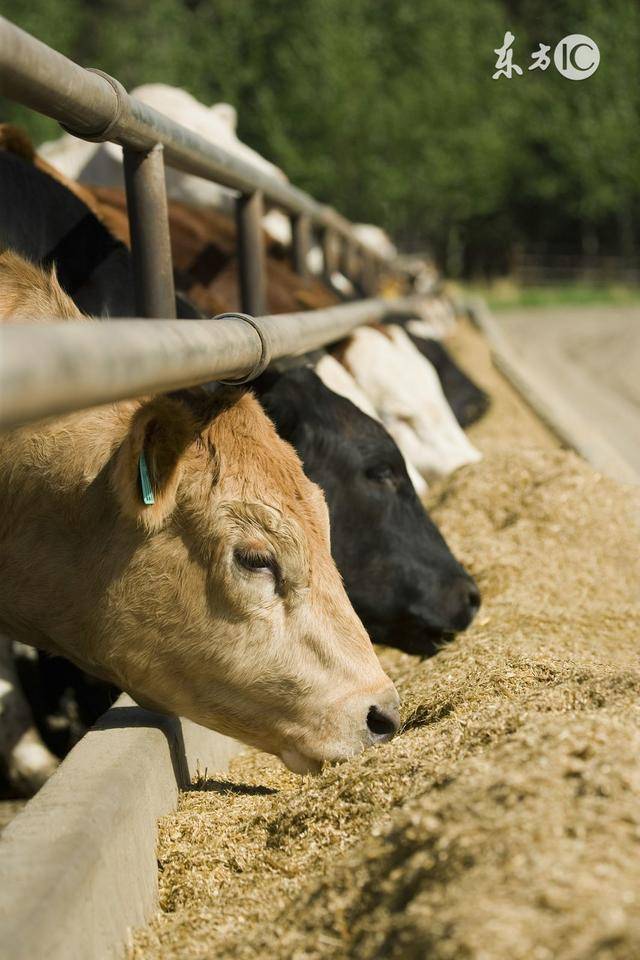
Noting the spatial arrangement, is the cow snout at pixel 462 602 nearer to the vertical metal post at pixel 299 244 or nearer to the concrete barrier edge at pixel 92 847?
the concrete barrier edge at pixel 92 847

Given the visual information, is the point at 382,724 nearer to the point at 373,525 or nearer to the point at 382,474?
the point at 373,525

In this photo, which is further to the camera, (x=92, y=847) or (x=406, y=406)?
(x=406, y=406)

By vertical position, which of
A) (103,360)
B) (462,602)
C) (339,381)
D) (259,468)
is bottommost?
(462,602)

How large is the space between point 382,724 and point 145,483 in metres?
0.76

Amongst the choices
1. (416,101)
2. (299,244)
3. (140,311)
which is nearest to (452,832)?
(140,311)

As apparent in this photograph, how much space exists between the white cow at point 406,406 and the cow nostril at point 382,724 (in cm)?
290

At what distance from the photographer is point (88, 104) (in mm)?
2730

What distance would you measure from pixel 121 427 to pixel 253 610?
0.50 meters

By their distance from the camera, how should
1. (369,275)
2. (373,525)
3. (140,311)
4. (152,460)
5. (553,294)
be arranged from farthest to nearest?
(553,294) < (369,275) < (373,525) < (140,311) < (152,460)

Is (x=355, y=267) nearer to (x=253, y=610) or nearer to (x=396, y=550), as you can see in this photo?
(x=396, y=550)

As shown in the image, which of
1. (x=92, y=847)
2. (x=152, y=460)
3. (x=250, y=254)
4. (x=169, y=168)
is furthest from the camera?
(x=169, y=168)

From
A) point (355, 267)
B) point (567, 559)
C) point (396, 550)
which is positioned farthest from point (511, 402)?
point (396, 550)

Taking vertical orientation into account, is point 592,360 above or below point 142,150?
below

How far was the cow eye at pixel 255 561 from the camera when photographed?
2.54 meters
